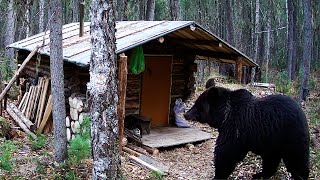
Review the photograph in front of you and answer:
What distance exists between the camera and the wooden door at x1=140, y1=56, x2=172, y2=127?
10.9 meters

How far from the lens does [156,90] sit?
11141 mm

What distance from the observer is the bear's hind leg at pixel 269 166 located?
21.5 feet

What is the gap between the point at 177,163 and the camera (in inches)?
336

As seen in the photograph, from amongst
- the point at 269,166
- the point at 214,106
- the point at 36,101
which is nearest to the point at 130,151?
the point at 214,106

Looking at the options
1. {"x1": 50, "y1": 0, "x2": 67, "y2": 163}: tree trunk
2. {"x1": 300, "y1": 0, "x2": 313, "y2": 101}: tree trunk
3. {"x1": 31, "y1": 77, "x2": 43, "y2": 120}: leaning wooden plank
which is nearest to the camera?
{"x1": 50, "y1": 0, "x2": 67, "y2": 163}: tree trunk

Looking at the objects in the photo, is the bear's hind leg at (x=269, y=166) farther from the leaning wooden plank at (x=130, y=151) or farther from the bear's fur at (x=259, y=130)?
the leaning wooden plank at (x=130, y=151)

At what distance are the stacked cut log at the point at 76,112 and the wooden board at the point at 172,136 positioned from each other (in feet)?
5.19

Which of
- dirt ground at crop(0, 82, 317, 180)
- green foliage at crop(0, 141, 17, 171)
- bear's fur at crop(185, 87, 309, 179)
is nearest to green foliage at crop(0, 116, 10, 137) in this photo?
dirt ground at crop(0, 82, 317, 180)

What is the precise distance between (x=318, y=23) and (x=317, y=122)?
20.7m

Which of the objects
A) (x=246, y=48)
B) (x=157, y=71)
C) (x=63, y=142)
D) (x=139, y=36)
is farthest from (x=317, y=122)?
(x=246, y=48)

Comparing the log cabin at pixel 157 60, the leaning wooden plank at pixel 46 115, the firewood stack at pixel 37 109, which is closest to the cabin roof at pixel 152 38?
the log cabin at pixel 157 60

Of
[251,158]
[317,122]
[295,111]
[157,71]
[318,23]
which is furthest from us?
[318,23]

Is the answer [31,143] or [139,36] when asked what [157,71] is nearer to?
[139,36]

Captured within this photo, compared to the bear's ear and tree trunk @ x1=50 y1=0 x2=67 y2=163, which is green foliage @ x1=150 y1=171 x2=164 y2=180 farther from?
the bear's ear
